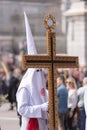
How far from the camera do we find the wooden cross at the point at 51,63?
11094 millimetres

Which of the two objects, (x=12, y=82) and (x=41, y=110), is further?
(x=12, y=82)

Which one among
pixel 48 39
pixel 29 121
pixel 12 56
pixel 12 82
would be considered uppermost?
pixel 48 39

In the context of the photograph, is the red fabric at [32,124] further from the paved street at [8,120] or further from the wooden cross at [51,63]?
the paved street at [8,120]

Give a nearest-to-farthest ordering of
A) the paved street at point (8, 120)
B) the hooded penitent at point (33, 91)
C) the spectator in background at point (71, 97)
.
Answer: the hooded penitent at point (33, 91), the spectator in background at point (71, 97), the paved street at point (8, 120)

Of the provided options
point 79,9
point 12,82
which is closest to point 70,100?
point 12,82

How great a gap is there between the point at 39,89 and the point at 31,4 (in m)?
76.5

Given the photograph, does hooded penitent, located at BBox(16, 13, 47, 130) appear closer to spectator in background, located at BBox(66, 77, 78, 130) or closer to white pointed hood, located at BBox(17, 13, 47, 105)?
white pointed hood, located at BBox(17, 13, 47, 105)

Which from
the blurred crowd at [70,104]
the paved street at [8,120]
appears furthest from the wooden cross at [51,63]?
the paved street at [8,120]

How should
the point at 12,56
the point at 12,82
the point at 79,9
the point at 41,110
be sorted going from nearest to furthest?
the point at 41,110 → the point at 12,82 → the point at 79,9 → the point at 12,56

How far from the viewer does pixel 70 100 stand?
56.0 ft

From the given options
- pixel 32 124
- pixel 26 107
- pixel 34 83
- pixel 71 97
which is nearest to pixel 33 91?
pixel 34 83

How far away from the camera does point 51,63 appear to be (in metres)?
11.3

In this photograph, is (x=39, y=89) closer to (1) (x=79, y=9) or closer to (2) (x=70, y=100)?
(2) (x=70, y=100)

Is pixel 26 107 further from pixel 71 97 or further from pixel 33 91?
pixel 71 97
